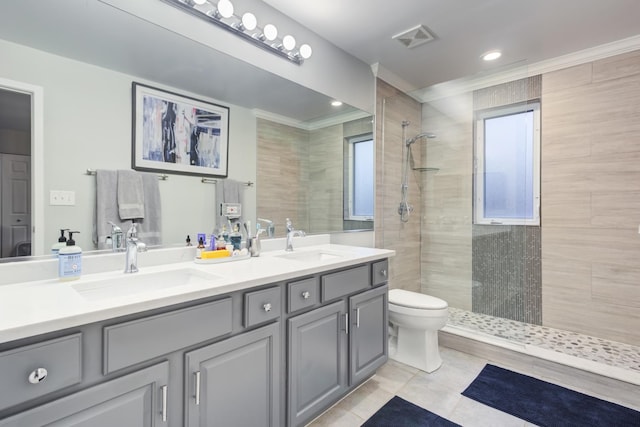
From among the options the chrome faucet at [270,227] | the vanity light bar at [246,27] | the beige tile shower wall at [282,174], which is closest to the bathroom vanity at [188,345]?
the chrome faucet at [270,227]

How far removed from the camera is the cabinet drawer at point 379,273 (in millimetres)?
1878

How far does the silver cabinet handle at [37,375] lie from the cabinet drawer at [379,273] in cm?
150

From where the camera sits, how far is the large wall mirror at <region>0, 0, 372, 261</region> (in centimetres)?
113

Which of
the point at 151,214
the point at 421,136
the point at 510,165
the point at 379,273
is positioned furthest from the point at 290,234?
the point at 510,165

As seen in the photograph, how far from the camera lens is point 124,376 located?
892 millimetres

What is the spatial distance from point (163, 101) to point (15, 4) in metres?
0.56

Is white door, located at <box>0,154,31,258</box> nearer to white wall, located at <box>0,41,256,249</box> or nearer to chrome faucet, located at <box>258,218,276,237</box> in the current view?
white wall, located at <box>0,41,256,249</box>

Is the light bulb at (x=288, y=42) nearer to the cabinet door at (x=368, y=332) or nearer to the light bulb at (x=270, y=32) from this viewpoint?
the light bulb at (x=270, y=32)

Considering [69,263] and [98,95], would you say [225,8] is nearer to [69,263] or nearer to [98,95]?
[98,95]

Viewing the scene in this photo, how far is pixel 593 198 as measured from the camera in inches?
94.4

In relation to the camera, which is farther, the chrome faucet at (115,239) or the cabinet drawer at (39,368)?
the chrome faucet at (115,239)

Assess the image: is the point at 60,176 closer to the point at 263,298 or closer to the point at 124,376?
the point at 124,376

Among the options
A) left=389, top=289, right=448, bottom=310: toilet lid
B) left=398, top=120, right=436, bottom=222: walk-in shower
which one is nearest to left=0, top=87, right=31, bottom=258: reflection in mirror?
left=389, top=289, right=448, bottom=310: toilet lid

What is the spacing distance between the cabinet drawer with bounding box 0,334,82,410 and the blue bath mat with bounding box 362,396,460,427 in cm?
137
